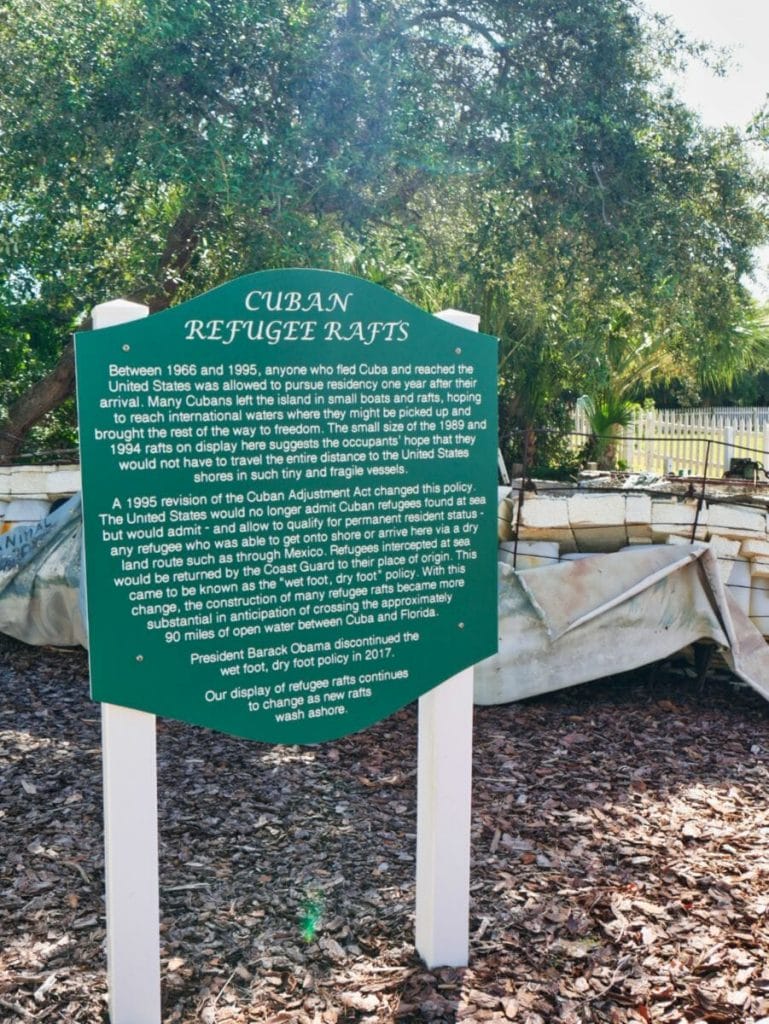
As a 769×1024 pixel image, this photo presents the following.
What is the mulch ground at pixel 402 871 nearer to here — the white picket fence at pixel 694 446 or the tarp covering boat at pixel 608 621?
the tarp covering boat at pixel 608 621

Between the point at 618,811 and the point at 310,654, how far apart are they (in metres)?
2.31

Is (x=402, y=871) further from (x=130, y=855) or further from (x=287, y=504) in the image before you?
(x=287, y=504)

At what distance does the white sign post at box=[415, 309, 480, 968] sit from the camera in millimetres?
3463

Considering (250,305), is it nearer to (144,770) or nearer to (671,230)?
(144,770)

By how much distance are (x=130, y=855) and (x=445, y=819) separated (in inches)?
41.8

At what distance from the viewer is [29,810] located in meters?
4.80

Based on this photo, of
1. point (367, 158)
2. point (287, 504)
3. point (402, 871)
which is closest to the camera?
point (287, 504)

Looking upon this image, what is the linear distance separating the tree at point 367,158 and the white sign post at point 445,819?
3883mm

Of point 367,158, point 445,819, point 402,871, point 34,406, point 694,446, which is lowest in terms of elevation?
point 402,871

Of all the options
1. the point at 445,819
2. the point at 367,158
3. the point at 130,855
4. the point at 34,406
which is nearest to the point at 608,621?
the point at 445,819

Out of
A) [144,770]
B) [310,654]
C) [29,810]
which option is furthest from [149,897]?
[29,810]

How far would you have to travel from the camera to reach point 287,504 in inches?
125

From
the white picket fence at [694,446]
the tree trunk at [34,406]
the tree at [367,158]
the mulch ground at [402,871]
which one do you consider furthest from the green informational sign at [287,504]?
the white picket fence at [694,446]

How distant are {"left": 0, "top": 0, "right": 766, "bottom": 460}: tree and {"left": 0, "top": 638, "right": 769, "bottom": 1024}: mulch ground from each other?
341cm
